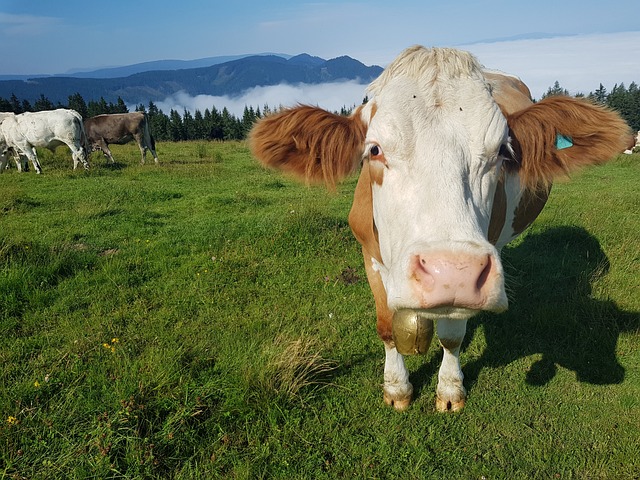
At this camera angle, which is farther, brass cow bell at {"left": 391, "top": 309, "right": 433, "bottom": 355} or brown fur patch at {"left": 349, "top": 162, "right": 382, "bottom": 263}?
brown fur patch at {"left": 349, "top": 162, "right": 382, "bottom": 263}

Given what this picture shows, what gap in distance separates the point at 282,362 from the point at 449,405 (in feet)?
4.04

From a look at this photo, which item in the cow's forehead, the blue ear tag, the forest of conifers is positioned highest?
the cow's forehead

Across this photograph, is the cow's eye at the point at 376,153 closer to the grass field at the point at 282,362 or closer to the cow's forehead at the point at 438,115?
the cow's forehead at the point at 438,115

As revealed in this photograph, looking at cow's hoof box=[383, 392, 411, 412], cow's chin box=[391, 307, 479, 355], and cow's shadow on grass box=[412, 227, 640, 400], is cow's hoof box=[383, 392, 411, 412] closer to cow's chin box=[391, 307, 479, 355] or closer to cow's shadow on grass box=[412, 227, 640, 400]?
cow's shadow on grass box=[412, 227, 640, 400]

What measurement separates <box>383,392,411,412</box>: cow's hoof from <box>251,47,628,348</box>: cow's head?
3.00 feet

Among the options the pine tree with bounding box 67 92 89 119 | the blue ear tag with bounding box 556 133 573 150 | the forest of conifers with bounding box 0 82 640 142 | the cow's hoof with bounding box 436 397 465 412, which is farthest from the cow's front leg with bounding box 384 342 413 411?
the pine tree with bounding box 67 92 89 119

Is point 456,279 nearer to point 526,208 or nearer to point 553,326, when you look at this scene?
point 526,208

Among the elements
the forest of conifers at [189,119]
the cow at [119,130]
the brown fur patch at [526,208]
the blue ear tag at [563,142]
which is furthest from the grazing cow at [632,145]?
the forest of conifers at [189,119]

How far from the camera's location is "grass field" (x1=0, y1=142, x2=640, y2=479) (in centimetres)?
254

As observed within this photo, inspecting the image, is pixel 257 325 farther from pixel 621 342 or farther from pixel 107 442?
pixel 621 342

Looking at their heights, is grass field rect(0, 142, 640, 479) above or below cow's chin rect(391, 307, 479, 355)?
below

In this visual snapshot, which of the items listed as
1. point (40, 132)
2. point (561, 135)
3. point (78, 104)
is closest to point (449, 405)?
point (561, 135)

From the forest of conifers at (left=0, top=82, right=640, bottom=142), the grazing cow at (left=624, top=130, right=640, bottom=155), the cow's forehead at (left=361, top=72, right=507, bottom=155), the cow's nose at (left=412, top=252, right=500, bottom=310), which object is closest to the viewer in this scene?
the cow's nose at (left=412, top=252, right=500, bottom=310)

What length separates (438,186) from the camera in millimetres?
1832
